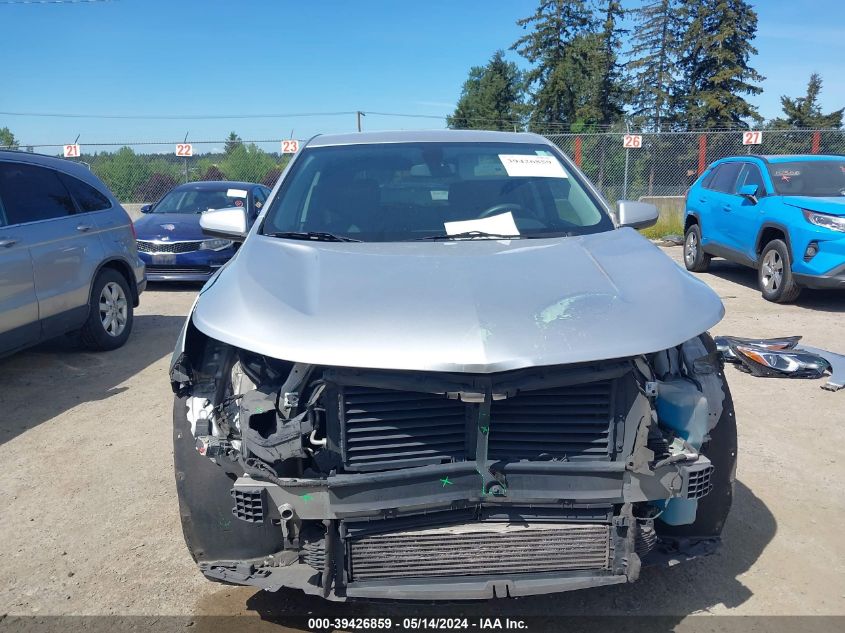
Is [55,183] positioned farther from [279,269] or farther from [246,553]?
[246,553]

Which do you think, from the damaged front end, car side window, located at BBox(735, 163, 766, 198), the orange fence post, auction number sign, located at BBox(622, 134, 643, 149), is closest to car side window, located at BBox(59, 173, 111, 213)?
the damaged front end

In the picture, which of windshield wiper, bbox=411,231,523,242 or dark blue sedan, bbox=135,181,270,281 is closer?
windshield wiper, bbox=411,231,523,242

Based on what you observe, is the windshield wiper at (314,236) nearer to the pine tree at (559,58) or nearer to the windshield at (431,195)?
the windshield at (431,195)

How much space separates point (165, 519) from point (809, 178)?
343 inches

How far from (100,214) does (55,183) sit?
1.75 ft

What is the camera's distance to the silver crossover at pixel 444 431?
230cm

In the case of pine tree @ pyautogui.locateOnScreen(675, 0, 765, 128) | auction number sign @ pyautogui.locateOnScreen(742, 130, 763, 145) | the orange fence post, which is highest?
pine tree @ pyautogui.locateOnScreen(675, 0, 765, 128)

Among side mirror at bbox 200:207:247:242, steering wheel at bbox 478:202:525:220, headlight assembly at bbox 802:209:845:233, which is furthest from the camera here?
headlight assembly at bbox 802:209:845:233

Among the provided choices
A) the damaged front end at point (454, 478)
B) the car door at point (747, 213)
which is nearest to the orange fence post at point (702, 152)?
the car door at point (747, 213)

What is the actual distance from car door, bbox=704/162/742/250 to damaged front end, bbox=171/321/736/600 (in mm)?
8393

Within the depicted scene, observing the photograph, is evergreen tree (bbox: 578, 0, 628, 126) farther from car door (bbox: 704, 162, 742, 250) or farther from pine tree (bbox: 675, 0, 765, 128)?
car door (bbox: 704, 162, 742, 250)

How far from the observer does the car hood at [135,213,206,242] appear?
33.2ft

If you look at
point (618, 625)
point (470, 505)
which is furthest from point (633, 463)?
point (618, 625)

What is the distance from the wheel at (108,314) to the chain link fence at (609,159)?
11842mm
